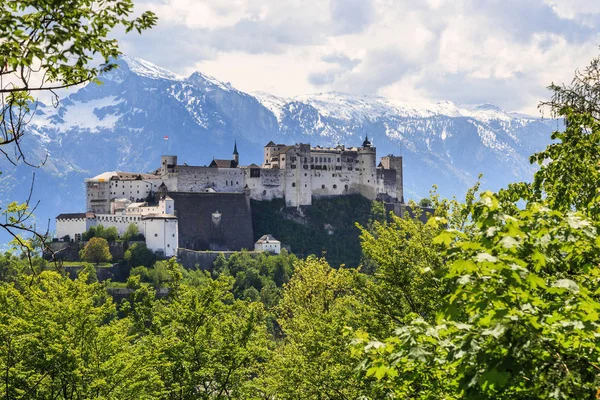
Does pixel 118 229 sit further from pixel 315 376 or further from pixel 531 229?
pixel 531 229

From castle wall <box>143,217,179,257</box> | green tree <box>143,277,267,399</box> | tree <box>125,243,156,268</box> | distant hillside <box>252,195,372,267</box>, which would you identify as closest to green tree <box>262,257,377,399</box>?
green tree <box>143,277,267,399</box>

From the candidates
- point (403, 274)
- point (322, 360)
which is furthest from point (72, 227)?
point (403, 274)

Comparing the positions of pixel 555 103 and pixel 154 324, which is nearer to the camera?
pixel 555 103

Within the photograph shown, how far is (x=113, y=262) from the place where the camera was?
102625mm

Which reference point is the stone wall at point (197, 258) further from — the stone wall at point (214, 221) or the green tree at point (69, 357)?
the green tree at point (69, 357)

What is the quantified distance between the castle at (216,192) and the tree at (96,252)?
206 inches

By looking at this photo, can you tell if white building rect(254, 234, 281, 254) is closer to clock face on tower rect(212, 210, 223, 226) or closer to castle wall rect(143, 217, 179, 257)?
clock face on tower rect(212, 210, 223, 226)

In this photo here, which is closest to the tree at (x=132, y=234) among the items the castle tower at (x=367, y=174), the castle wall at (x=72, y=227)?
the castle wall at (x=72, y=227)

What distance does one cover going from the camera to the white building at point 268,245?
4707 inches

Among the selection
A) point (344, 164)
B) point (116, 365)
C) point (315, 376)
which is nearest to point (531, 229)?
point (315, 376)

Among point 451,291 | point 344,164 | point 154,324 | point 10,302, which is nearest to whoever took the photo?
point 451,291

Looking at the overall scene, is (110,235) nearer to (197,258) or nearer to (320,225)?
(197,258)

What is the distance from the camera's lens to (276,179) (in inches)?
5007

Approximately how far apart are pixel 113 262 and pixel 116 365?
78.5m
